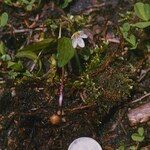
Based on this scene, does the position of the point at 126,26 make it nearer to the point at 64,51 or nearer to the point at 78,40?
the point at 78,40

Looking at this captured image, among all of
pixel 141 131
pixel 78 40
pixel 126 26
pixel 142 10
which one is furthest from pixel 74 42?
pixel 141 131

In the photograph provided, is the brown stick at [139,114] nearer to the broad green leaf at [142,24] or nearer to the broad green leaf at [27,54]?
the broad green leaf at [142,24]

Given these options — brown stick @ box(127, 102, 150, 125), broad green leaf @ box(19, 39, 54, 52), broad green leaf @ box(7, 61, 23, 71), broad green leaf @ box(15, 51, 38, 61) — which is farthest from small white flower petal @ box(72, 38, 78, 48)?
brown stick @ box(127, 102, 150, 125)

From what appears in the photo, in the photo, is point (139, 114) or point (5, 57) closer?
point (139, 114)

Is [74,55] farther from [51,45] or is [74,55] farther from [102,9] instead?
[102,9]

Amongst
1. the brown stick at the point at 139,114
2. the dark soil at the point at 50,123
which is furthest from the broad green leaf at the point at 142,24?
the brown stick at the point at 139,114

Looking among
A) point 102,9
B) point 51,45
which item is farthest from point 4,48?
point 102,9
